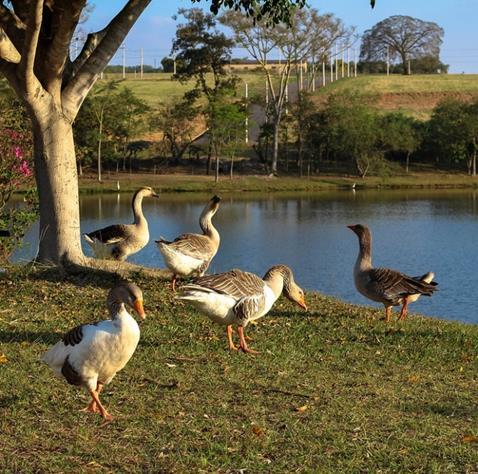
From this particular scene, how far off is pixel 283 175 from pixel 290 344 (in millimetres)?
58603

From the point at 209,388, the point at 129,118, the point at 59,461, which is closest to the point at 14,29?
the point at 209,388

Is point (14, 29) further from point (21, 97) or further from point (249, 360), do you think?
point (249, 360)

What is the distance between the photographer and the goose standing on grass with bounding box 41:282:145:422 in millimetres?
6336

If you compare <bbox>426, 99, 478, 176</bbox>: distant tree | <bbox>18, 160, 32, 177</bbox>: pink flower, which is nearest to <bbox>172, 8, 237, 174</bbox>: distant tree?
<bbox>426, 99, 478, 176</bbox>: distant tree

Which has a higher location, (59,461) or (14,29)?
(14,29)

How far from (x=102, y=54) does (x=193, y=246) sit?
10.9 ft

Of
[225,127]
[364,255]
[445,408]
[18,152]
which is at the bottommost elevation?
[445,408]

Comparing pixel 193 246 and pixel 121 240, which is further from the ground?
pixel 193 246

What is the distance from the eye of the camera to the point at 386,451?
19.6 feet

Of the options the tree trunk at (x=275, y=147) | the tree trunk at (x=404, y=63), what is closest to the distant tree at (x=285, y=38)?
the tree trunk at (x=275, y=147)

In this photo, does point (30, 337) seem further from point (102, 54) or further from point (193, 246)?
point (102, 54)

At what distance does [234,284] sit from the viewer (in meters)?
9.06

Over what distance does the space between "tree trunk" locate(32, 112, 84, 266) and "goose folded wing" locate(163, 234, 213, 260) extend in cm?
168

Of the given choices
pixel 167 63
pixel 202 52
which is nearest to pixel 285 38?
pixel 202 52
